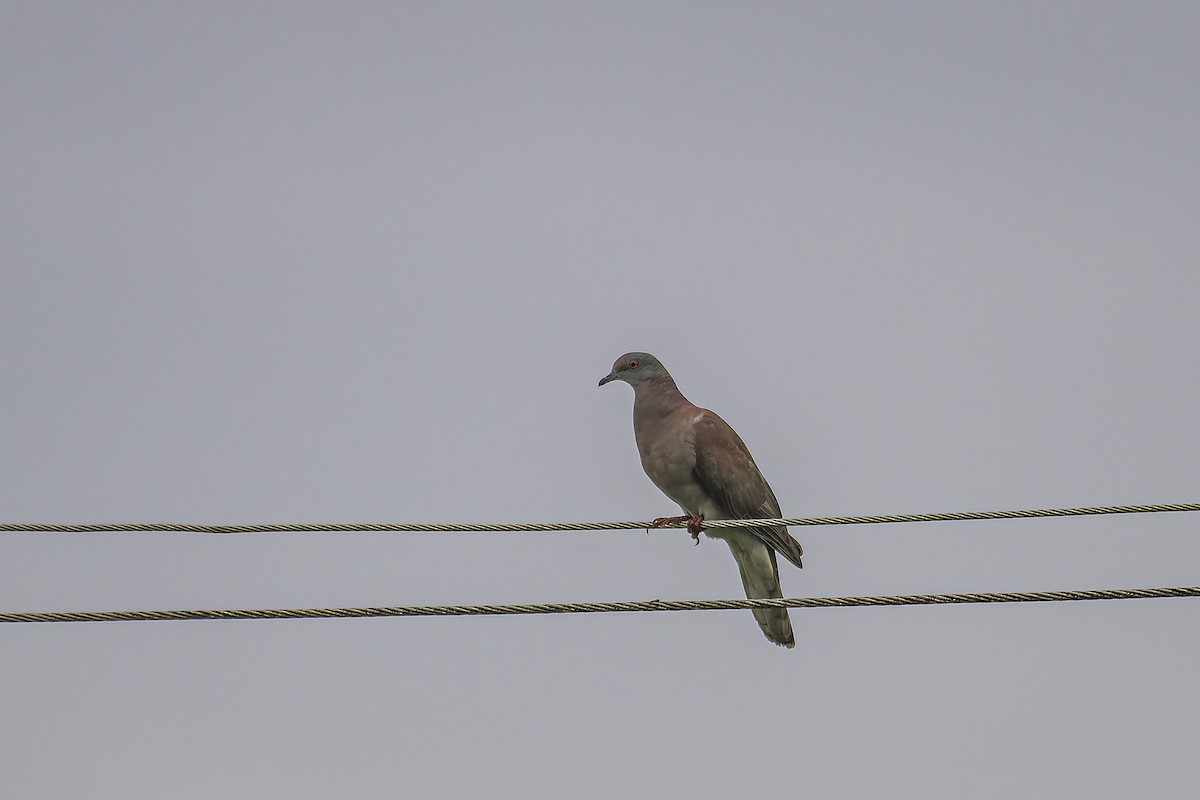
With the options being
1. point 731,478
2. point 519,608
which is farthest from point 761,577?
point 519,608

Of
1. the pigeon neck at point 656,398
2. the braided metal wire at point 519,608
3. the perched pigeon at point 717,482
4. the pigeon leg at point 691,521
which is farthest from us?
the pigeon neck at point 656,398

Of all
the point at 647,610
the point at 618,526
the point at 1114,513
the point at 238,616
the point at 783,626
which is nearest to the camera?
the point at 238,616

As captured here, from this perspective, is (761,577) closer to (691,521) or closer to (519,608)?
(691,521)

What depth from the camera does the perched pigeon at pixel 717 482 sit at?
8.41 m

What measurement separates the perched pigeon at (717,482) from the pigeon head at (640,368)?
214mm

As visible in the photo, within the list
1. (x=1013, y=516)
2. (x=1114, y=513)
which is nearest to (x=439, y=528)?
(x=1013, y=516)

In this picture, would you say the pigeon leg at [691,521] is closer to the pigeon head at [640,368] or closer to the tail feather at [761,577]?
the tail feather at [761,577]

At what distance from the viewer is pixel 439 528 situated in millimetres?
5480

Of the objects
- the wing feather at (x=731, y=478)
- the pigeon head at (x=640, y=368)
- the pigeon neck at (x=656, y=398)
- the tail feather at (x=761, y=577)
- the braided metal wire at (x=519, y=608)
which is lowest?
the braided metal wire at (x=519, y=608)

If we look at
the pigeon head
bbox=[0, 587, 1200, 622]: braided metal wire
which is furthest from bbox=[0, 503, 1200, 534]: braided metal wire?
the pigeon head

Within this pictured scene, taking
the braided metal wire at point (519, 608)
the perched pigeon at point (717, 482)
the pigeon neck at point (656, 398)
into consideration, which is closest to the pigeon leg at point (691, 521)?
the perched pigeon at point (717, 482)

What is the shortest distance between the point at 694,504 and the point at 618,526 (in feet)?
7.73

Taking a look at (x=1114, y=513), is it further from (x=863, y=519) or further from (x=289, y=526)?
(x=289, y=526)

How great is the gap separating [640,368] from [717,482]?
104cm
